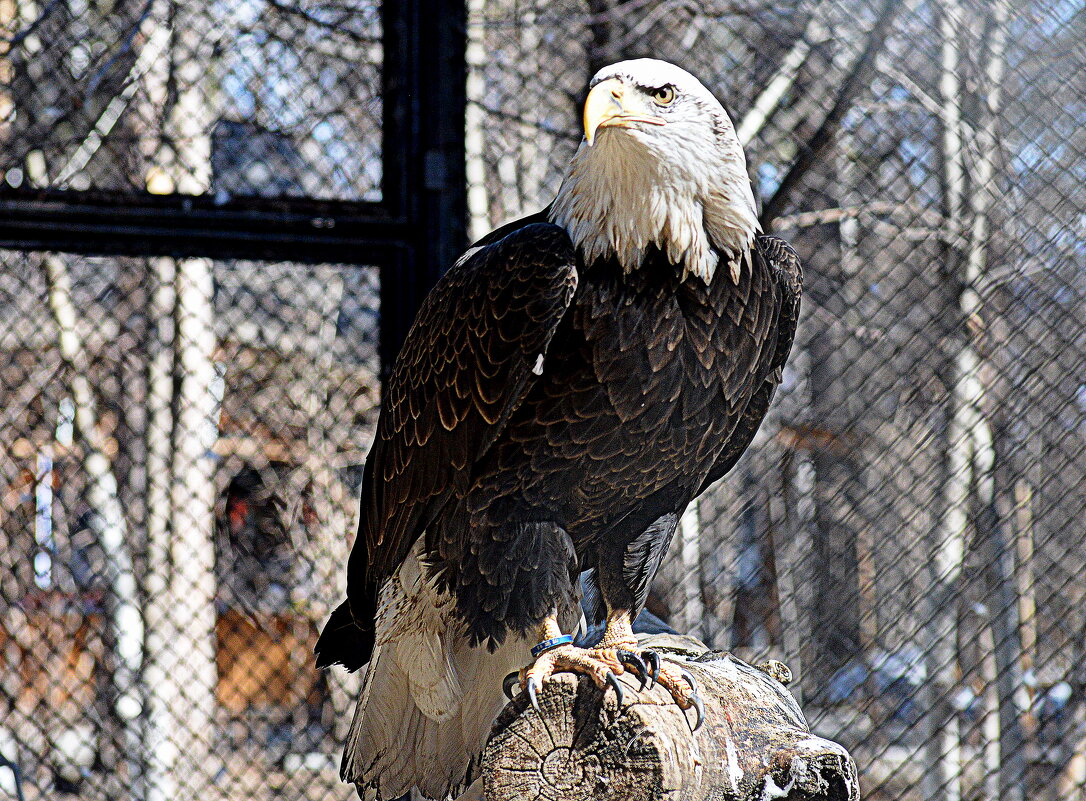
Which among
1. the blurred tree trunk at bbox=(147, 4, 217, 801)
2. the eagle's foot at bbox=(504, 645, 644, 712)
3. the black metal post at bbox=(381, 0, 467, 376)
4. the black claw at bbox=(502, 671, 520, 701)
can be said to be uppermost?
the black metal post at bbox=(381, 0, 467, 376)

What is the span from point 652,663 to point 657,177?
0.72 meters

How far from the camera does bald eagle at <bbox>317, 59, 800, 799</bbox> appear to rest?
4.50 feet

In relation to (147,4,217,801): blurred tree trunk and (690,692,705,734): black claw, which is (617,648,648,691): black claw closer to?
(690,692,705,734): black claw

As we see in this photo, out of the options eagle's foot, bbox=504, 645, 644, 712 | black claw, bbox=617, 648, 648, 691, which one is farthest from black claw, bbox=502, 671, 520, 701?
black claw, bbox=617, 648, 648, 691

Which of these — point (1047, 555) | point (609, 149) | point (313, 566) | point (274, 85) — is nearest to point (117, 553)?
point (313, 566)

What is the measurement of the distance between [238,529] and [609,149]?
9.78 ft

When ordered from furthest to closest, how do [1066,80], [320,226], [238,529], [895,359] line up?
[238,529]
[895,359]
[1066,80]
[320,226]

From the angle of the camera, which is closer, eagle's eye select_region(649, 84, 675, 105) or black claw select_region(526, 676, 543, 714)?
black claw select_region(526, 676, 543, 714)

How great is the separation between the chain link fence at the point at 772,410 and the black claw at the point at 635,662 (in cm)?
128

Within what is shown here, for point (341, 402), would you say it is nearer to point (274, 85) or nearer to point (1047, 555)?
point (274, 85)

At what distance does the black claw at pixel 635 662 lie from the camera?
4.63ft

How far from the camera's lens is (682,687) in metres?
1.38

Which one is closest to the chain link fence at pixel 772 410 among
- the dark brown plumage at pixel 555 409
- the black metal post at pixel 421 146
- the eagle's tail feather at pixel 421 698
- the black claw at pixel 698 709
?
the black metal post at pixel 421 146

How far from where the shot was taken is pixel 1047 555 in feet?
10.4
